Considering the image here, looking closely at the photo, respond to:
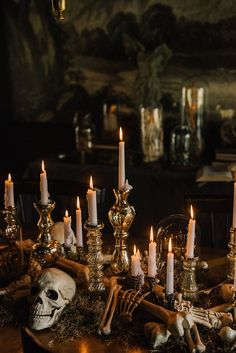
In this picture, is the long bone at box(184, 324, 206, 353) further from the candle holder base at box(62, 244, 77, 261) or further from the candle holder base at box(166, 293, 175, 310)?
the candle holder base at box(62, 244, 77, 261)

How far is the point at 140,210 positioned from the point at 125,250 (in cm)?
189

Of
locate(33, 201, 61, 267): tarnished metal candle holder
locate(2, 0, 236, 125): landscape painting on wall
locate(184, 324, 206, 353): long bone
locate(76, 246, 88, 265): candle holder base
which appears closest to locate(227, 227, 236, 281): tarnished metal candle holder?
locate(184, 324, 206, 353): long bone

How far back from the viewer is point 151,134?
3955mm

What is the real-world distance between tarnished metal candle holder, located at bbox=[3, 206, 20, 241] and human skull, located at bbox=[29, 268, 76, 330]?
0.36m

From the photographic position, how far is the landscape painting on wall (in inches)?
159

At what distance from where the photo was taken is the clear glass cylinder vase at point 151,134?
12.9 feet

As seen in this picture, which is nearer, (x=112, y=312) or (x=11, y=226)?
(x=112, y=312)

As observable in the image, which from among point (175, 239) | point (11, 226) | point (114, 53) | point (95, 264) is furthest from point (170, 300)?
point (114, 53)

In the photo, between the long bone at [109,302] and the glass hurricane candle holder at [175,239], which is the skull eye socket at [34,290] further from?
the glass hurricane candle holder at [175,239]

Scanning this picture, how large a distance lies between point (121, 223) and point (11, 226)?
0.45 m

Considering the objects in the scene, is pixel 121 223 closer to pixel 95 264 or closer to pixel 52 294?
pixel 95 264

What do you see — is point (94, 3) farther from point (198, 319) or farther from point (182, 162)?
point (198, 319)

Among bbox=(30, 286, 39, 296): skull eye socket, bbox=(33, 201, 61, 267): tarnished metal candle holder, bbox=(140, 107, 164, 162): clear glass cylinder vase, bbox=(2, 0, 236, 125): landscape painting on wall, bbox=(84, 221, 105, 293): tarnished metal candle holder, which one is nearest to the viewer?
bbox=(30, 286, 39, 296): skull eye socket

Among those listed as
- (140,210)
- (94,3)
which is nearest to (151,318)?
(140,210)
